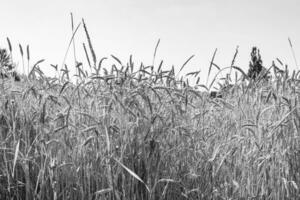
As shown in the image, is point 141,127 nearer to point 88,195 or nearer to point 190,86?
point 88,195

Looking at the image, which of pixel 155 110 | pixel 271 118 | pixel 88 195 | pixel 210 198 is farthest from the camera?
pixel 271 118

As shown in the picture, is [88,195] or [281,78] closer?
[88,195]

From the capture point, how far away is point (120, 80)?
2176 millimetres

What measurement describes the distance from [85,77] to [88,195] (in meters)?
0.68

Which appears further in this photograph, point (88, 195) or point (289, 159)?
point (289, 159)

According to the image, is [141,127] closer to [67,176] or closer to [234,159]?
[67,176]

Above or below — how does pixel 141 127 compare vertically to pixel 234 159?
above

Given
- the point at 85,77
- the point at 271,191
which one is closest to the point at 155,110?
the point at 85,77

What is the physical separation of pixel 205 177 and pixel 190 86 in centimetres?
60

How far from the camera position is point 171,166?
221 centimetres

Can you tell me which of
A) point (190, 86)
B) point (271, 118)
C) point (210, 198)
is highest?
point (190, 86)

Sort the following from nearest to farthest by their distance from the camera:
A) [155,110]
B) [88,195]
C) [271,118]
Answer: [88,195] → [155,110] → [271,118]

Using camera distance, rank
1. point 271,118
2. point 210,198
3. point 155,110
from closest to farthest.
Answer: point 210,198, point 155,110, point 271,118

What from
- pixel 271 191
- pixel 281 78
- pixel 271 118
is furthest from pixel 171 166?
pixel 281 78
